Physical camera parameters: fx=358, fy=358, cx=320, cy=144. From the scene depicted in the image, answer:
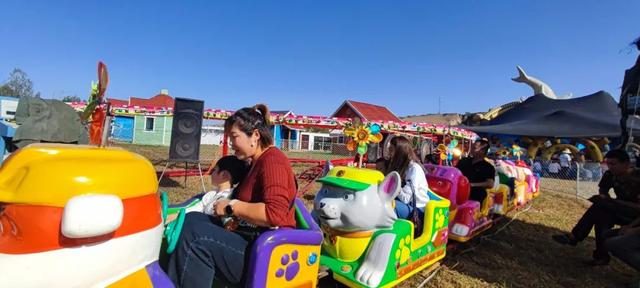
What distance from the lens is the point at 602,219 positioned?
3773mm

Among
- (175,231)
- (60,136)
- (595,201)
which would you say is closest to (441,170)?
(595,201)

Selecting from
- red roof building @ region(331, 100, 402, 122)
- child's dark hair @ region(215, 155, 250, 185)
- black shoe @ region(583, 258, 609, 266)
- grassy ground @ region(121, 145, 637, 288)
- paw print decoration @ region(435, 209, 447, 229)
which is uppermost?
red roof building @ region(331, 100, 402, 122)

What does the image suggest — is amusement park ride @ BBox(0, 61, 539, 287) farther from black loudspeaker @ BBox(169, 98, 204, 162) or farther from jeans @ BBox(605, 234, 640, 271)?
black loudspeaker @ BBox(169, 98, 204, 162)

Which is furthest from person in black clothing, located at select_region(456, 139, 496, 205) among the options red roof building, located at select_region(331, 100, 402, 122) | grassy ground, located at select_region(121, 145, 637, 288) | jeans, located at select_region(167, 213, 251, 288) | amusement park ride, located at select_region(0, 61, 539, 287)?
red roof building, located at select_region(331, 100, 402, 122)

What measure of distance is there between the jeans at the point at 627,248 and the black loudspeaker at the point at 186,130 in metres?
6.22

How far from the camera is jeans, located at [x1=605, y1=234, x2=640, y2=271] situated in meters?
2.93

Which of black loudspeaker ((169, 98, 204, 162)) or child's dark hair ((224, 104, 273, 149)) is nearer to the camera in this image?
child's dark hair ((224, 104, 273, 149))

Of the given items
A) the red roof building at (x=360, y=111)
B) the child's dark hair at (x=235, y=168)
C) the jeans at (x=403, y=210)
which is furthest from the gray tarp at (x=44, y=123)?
the red roof building at (x=360, y=111)

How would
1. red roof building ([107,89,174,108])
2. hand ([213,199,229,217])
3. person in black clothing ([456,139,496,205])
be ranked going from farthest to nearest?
1. red roof building ([107,89,174,108])
2. person in black clothing ([456,139,496,205])
3. hand ([213,199,229,217])

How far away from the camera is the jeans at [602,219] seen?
11.7 feet

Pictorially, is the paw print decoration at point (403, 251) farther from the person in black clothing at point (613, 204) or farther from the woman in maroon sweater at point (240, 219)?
the person in black clothing at point (613, 204)

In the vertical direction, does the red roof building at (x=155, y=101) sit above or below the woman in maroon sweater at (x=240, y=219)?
above

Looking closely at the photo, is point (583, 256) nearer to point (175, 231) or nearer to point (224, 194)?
point (224, 194)

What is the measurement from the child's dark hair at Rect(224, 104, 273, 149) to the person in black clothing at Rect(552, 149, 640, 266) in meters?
3.54
